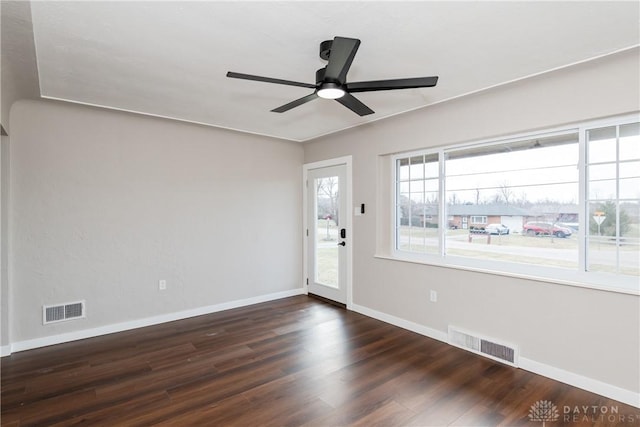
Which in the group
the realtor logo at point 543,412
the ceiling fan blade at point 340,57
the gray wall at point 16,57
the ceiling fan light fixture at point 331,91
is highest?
the gray wall at point 16,57

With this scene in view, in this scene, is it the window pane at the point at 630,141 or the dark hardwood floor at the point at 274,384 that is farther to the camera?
the window pane at the point at 630,141

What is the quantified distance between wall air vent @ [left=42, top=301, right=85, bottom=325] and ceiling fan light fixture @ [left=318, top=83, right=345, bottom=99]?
135 inches

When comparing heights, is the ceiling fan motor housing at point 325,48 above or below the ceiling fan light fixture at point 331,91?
above

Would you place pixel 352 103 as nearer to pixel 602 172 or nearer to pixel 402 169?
pixel 402 169

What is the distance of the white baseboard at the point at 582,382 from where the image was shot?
2.34 metres

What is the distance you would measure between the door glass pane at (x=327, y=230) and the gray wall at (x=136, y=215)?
1.63ft

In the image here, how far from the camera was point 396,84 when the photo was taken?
2.13m

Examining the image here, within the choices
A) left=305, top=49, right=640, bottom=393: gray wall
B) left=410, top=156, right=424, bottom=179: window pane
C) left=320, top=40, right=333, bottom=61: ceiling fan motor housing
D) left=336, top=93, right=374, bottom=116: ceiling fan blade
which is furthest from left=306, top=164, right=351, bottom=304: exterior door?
left=320, top=40, right=333, bottom=61: ceiling fan motor housing

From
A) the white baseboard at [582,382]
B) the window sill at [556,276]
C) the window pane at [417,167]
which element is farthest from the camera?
the window pane at [417,167]

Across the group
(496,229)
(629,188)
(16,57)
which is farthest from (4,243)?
(629,188)

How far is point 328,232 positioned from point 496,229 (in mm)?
2377

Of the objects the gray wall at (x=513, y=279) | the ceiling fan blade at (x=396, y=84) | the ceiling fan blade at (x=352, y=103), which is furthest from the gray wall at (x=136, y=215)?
the ceiling fan blade at (x=396, y=84)

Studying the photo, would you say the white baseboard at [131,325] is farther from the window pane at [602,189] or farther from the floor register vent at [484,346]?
the window pane at [602,189]

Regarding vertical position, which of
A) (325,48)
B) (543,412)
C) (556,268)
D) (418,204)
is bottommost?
(543,412)
